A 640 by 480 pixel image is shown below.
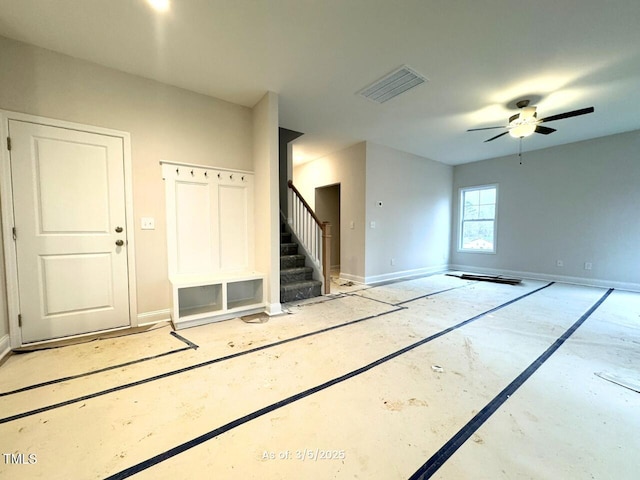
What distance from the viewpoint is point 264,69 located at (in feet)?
8.89

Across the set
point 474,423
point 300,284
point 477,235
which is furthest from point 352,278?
point 474,423

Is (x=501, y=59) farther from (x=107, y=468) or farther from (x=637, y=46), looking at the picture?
(x=107, y=468)

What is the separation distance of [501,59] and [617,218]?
4.43 meters

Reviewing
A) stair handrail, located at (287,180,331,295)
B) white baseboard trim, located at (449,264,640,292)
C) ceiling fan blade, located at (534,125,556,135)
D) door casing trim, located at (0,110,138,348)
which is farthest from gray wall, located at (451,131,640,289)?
door casing trim, located at (0,110,138,348)

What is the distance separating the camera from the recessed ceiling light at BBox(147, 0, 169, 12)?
1.89m

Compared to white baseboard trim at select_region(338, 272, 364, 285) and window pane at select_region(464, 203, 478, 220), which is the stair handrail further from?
window pane at select_region(464, 203, 478, 220)

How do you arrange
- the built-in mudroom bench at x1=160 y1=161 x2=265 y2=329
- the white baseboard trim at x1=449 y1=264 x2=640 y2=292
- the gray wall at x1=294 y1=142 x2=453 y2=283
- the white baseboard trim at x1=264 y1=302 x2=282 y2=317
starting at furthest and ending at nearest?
1. the gray wall at x1=294 y1=142 x2=453 y2=283
2. the white baseboard trim at x1=449 y1=264 x2=640 y2=292
3. the white baseboard trim at x1=264 y1=302 x2=282 y2=317
4. the built-in mudroom bench at x1=160 y1=161 x2=265 y2=329

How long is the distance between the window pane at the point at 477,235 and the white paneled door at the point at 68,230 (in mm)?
7244

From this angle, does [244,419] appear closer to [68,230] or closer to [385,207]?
[68,230]

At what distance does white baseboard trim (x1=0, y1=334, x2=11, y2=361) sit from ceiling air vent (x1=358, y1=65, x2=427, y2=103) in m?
4.35

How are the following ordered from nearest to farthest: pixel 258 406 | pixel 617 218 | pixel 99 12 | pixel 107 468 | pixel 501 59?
pixel 107 468
pixel 258 406
pixel 99 12
pixel 501 59
pixel 617 218

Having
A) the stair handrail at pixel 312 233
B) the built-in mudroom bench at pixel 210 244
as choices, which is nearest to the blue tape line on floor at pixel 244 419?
the built-in mudroom bench at pixel 210 244

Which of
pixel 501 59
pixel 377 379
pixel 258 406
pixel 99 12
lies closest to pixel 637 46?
pixel 501 59

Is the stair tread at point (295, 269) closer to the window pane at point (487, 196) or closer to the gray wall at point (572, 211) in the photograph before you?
the gray wall at point (572, 211)
